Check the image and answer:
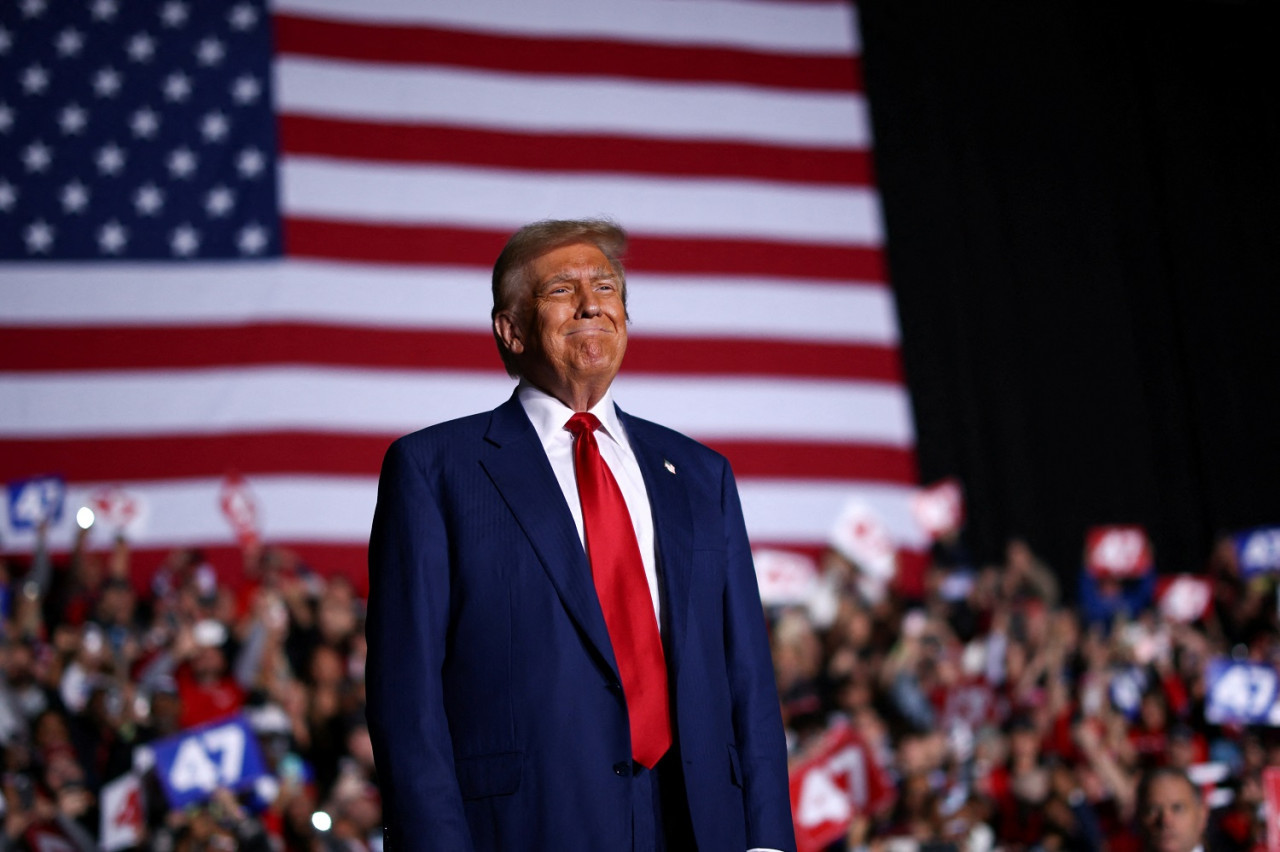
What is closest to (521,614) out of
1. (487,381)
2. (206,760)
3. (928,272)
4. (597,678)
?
(597,678)

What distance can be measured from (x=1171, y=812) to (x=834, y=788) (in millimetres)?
2006

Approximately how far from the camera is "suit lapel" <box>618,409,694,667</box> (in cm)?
168

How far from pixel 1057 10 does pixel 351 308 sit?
6.70 metres

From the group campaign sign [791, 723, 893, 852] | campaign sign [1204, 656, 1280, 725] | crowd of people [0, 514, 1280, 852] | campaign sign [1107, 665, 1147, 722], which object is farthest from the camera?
campaign sign [1107, 665, 1147, 722]

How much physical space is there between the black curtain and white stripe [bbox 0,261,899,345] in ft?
3.05

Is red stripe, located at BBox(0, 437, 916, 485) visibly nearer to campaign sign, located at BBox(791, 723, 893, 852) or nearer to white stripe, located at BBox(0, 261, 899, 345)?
white stripe, located at BBox(0, 261, 899, 345)

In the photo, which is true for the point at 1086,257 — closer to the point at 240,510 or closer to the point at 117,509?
the point at 240,510

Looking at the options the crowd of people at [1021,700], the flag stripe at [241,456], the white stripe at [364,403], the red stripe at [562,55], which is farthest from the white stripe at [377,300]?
the crowd of people at [1021,700]

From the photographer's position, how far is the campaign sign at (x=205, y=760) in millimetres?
5148

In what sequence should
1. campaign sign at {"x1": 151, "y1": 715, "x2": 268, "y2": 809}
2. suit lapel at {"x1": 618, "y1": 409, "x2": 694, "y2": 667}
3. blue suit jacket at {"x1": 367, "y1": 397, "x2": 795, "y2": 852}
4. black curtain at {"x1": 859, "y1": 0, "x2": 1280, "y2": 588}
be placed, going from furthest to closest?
black curtain at {"x1": 859, "y1": 0, "x2": 1280, "y2": 588} < campaign sign at {"x1": 151, "y1": 715, "x2": 268, "y2": 809} < suit lapel at {"x1": 618, "y1": 409, "x2": 694, "y2": 667} < blue suit jacket at {"x1": 367, "y1": 397, "x2": 795, "y2": 852}

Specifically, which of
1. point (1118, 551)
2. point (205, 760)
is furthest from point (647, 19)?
point (205, 760)

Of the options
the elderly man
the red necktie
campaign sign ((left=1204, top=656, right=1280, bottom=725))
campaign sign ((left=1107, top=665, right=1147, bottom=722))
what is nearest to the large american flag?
campaign sign ((left=1107, top=665, right=1147, bottom=722))

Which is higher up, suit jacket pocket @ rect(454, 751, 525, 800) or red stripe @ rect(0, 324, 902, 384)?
red stripe @ rect(0, 324, 902, 384)

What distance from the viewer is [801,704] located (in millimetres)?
6941
